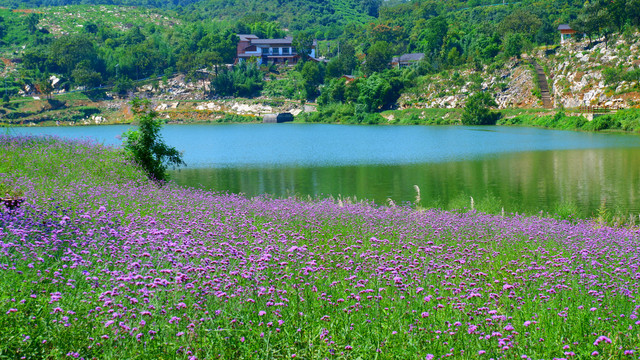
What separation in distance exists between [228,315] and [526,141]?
50.4 metres

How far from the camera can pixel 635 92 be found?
67188 millimetres

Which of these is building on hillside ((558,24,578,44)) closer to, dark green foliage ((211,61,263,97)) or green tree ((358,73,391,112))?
green tree ((358,73,391,112))

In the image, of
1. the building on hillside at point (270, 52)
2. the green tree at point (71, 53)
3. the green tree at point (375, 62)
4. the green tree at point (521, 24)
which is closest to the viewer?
the green tree at point (521, 24)

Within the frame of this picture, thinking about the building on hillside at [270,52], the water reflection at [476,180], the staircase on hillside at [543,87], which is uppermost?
the building on hillside at [270,52]

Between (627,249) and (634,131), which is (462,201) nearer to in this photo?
(627,249)

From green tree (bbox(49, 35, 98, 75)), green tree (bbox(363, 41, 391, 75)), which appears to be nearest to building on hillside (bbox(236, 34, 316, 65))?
green tree (bbox(363, 41, 391, 75))

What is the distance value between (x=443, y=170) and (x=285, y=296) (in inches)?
1094

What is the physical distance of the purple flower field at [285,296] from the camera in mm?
5258

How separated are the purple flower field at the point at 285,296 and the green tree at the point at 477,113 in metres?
73.6

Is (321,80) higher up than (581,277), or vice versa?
(321,80)

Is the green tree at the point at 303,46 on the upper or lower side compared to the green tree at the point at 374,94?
upper

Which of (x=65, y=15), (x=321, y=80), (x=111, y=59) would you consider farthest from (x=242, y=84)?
(x=65, y=15)

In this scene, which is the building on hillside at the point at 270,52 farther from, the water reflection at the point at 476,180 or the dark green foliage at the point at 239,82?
the water reflection at the point at 476,180

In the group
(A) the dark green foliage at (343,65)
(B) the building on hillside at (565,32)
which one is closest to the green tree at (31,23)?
(A) the dark green foliage at (343,65)
